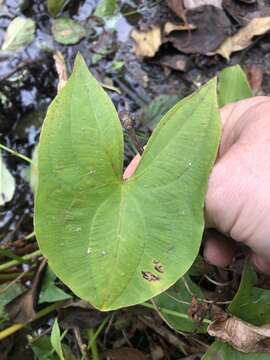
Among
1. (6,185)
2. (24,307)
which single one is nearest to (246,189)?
(24,307)

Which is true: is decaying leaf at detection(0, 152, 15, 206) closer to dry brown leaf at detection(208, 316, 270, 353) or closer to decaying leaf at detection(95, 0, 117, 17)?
decaying leaf at detection(95, 0, 117, 17)

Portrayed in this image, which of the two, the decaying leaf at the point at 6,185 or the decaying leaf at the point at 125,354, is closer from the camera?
the decaying leaf at the point at 125,354

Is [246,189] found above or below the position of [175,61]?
above

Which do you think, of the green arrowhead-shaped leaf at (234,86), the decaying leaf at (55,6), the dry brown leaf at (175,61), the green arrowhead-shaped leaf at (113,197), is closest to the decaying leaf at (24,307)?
the green arrowhead-shaped leaf at (113,197)

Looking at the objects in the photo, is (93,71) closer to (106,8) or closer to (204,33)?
(106,8)

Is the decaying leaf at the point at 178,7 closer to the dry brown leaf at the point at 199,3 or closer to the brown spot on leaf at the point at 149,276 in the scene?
the dry brown leaf at the point at 199,3

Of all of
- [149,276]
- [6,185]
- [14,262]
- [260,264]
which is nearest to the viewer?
[149,276]
